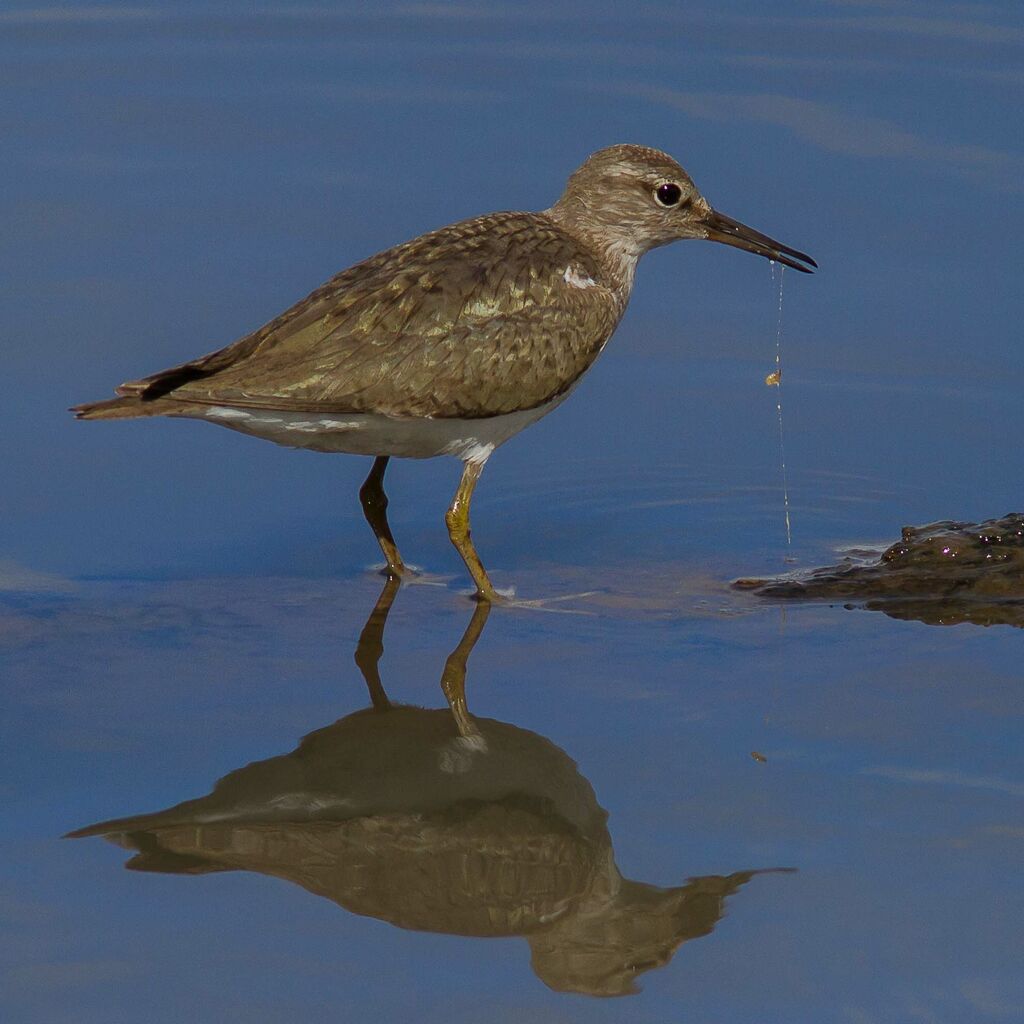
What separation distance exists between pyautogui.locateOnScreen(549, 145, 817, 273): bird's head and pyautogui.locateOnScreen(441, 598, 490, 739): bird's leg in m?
2.14

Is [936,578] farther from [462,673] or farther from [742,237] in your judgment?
[742,237]

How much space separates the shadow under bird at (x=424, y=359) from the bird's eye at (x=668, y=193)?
0.41m

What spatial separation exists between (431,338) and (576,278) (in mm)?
941

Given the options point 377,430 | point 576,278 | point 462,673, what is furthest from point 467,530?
point 576,278

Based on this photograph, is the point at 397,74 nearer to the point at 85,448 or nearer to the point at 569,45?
the point at 569,45

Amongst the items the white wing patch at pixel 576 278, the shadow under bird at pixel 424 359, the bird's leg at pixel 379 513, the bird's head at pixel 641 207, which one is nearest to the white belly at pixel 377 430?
the shadow under bird at pixel 424 359

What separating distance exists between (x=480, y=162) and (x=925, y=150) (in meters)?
2.63

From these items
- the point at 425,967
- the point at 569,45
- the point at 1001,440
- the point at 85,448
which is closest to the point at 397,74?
the point at 569,45

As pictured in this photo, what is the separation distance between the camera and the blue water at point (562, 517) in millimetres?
5234

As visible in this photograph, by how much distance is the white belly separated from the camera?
24.8 feet

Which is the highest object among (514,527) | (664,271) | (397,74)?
(397,74)

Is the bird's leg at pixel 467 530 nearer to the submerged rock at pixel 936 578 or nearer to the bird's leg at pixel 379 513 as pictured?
the bird's leg at pixel 379 513

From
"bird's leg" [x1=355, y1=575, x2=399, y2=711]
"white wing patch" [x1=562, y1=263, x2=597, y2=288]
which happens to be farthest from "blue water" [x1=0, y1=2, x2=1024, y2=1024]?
"white wing patch" [x1=562, y1=263, x2=597, y2=288]

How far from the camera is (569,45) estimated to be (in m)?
12.4
